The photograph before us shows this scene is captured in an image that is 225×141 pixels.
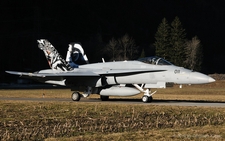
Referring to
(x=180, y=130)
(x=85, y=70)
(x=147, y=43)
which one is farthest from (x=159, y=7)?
(x=180, y=130)

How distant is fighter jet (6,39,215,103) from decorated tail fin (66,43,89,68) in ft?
1.18

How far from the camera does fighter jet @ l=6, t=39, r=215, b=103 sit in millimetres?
27212

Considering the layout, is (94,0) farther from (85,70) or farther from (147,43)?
(85,70)

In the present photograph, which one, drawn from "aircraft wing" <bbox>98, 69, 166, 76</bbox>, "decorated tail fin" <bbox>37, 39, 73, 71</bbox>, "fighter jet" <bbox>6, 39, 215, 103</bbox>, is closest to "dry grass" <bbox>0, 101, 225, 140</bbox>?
"fighter jet" <bbox>6, 39, 215, 103</bbox>

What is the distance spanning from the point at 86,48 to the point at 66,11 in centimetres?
3255

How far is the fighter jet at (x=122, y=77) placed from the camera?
1071 inches

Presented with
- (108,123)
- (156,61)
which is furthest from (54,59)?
(108,123)

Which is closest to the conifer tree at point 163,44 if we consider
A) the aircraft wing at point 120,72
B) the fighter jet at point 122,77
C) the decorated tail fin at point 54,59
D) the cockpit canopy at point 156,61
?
the decorated tail fin at point 54,59

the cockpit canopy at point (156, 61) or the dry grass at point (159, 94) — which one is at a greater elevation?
the cockpit canopy at point (156, 61)

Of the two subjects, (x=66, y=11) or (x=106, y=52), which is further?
(x=66, y=11)

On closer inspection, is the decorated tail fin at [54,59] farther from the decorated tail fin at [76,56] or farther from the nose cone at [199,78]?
the nose cone at [199,78]

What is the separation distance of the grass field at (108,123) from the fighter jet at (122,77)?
15.6 feet

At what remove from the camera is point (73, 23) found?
13562 cm

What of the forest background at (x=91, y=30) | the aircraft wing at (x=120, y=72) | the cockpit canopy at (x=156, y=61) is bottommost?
the aircraft wing at (x=120, y=72)
